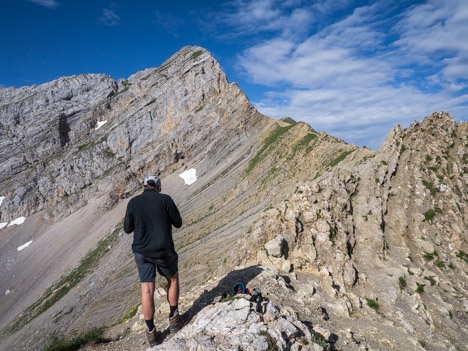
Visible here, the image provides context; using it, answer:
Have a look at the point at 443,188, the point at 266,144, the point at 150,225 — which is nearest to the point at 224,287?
the point at 150,225

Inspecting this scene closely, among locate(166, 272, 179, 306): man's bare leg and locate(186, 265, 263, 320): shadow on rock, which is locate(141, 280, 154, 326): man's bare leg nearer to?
locate(166, 272, 179, 306): man's bare leg

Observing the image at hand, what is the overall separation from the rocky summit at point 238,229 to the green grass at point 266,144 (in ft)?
1.27

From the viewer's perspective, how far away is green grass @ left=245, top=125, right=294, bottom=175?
133 feet

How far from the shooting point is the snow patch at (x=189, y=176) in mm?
52219

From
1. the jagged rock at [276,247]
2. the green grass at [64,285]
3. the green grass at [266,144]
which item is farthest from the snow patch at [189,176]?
the jagged rock at [276,247]

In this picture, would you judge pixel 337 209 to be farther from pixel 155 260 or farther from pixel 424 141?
pixel 155 260

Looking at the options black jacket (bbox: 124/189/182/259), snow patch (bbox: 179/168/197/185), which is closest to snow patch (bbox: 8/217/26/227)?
snow patch (bbox: 179/168/197/185)

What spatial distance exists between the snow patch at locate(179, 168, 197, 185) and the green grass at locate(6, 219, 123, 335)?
1573cm

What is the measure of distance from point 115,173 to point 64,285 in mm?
35375

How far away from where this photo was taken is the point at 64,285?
121 feet

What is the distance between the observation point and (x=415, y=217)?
1490 centimetres

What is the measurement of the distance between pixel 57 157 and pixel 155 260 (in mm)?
92702

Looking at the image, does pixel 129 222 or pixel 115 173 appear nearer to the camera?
pixel 129 222

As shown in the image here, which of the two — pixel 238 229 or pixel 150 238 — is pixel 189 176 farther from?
pixel 150 238
